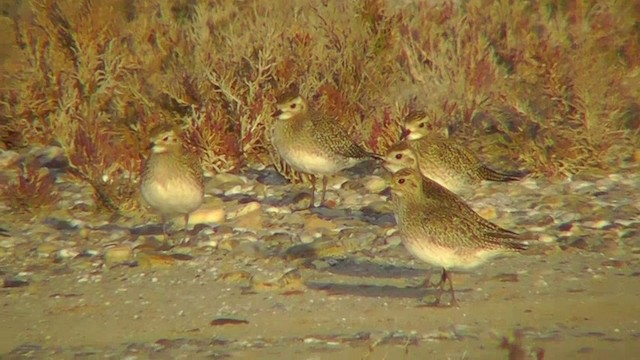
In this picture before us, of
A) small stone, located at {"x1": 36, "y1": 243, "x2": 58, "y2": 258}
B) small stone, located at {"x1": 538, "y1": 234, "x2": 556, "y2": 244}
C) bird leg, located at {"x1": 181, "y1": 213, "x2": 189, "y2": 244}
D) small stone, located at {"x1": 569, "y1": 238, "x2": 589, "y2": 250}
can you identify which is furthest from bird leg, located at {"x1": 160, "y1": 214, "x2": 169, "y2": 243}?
small stone, located at {"x1": 569, "y1": 238, "x2": 589, "y2": 250}

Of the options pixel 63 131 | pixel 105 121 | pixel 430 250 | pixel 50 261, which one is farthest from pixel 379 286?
pixel 105 121

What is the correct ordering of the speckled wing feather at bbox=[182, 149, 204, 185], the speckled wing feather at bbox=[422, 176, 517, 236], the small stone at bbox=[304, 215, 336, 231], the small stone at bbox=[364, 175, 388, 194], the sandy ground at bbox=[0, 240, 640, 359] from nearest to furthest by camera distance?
the sandy ground at bbox=[0, 240, 640, 359]
the speckled wing feather at bbox=[422, 176, 517, 236]
the speckled wing feather at bbox=[182, 149, 204, 185]
the small stone at bbox=[304, 215, 336, 231]
the small stone at bbox=[364, 175, 388, 194]

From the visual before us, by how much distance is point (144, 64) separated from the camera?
13422mm

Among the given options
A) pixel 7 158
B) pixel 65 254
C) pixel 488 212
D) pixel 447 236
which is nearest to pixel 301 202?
pixel 488 212

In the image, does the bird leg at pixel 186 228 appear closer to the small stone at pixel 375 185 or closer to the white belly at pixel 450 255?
the small stone at pixel 375 185

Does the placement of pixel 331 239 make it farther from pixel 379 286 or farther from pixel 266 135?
pixel 266 135

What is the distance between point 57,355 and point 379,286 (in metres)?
2.35

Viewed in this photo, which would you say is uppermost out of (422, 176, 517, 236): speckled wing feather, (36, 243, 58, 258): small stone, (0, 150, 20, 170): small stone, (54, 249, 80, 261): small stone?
(422, 176, 517, 236): speckled wing feather

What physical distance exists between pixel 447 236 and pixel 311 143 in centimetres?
298

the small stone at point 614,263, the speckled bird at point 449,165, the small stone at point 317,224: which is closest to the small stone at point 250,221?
the small stone at point 317,224

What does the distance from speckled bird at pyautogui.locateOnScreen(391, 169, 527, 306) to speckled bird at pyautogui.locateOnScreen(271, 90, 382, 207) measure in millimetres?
2399

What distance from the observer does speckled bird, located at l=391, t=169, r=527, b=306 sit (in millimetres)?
7941

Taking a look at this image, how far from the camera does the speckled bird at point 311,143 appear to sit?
35.1ft

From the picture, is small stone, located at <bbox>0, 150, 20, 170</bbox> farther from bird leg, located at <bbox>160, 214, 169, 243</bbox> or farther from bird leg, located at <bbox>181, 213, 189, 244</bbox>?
bird leg, located at <bbox>181, 213, 189, 244</bbox>
